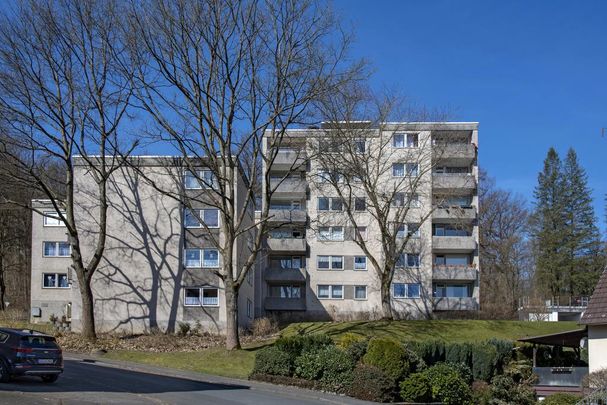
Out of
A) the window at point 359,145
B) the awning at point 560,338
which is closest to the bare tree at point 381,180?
the window at point 359,145

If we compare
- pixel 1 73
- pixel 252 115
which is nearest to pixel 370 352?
pixel 252 115

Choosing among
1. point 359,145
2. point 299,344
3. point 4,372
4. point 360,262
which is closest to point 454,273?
point 360,262

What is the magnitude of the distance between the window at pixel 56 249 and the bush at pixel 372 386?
116ft

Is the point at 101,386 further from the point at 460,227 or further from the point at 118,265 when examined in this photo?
the point at 460,227

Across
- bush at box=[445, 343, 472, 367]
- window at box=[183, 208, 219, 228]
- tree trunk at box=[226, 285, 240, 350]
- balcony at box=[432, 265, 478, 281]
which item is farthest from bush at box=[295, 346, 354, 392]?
balcony at box=[432, 265, 478, 281]

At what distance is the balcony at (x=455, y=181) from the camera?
63.6m

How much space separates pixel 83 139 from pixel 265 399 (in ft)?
68.1

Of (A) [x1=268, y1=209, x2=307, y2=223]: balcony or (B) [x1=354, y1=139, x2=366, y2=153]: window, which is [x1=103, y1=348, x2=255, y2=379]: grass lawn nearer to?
(B) [x1=354, y1=139, x2=366, y2=153]: window

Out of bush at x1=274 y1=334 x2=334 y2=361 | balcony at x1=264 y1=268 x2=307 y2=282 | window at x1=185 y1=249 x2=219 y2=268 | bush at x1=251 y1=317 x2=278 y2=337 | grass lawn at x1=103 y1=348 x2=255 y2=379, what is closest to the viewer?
bush at x1=274 y1=334 x2=334 y2=361

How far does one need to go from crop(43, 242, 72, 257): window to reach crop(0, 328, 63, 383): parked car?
3576 centimetres

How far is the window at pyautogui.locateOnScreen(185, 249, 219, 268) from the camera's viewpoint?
43812 millimetres

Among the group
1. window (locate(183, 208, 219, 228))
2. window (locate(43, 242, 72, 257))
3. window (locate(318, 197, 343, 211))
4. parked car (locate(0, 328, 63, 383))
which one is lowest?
parked car (locate(0, 328, 63, 383))

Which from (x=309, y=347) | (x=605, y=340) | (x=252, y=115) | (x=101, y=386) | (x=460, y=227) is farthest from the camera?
(x=460, y=227)

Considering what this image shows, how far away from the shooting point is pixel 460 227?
211 ft
